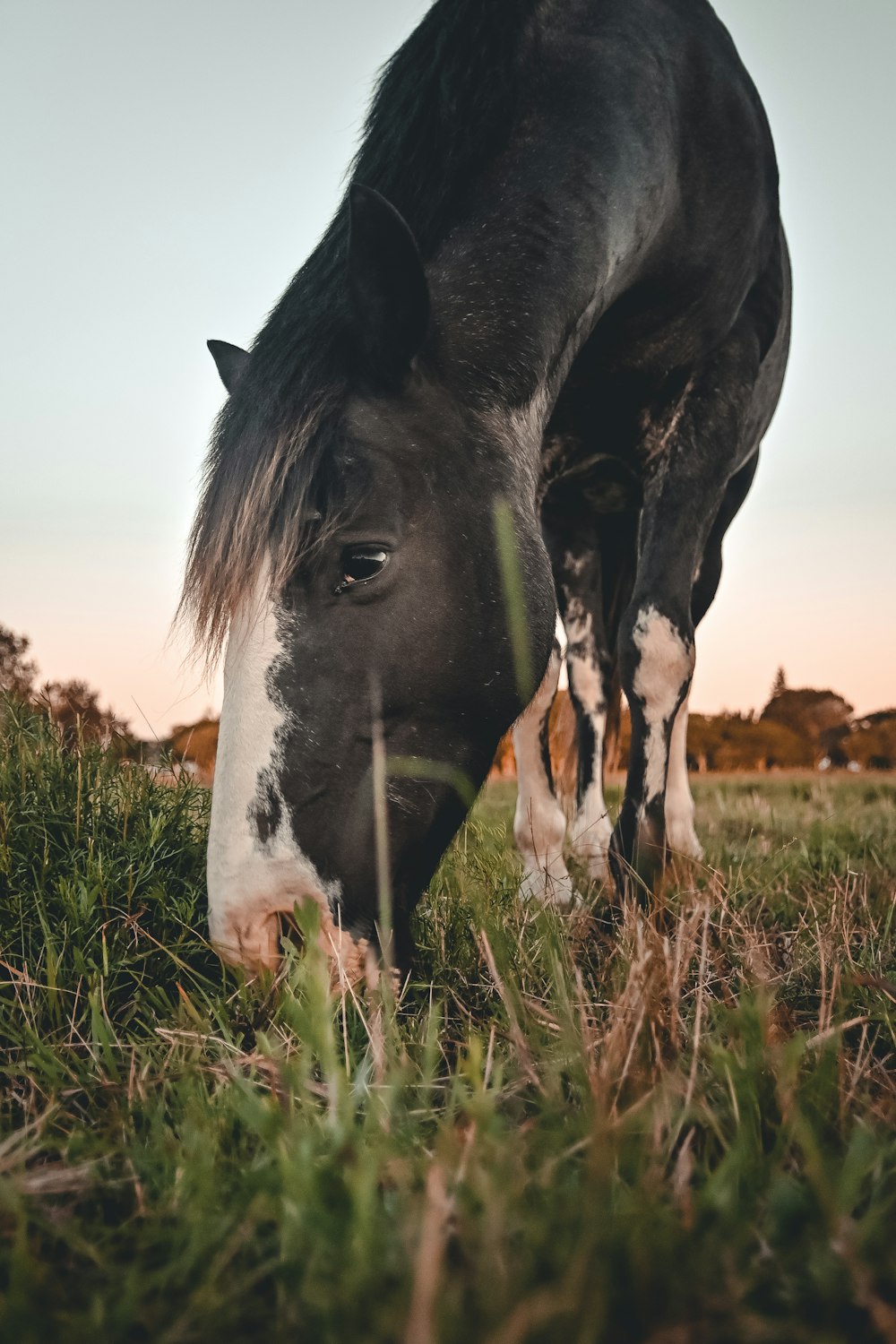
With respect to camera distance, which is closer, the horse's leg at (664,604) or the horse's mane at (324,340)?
the horse's mane at (324,340)

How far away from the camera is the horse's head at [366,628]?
5.52 ft

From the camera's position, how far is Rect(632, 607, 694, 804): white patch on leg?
2.72 metres

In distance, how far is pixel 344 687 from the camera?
1.79 metres

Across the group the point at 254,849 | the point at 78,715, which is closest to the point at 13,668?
the point at 78,715

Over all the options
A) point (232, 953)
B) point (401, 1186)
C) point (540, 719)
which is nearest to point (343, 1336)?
point (401, 1186)

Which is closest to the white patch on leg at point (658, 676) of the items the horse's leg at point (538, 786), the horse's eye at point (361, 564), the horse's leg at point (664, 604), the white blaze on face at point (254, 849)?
the horse's leg at point (664, 604)

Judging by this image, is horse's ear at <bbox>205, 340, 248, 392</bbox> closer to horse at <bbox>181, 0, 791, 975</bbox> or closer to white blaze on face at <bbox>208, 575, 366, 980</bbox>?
horse at <bbox>181, 0, 791, 975</bbox>

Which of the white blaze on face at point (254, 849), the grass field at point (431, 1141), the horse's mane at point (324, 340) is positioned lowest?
the grass field at point (431, 1141)

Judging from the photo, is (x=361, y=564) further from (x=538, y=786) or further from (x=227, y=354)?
(x=538, y=786)

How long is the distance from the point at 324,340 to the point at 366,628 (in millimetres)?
666

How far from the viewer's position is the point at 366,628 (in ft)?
6.05

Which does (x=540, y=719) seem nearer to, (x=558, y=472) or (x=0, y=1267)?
(x=558, y=472)

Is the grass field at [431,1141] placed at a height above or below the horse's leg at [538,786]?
below

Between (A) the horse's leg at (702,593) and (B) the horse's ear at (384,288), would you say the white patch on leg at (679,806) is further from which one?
(B) the horse's ear at (384,288)
